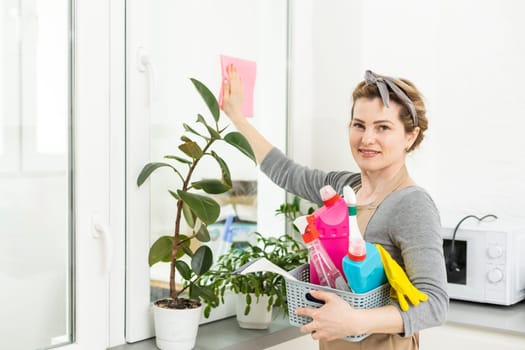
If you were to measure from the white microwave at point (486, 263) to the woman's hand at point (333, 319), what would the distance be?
718mm

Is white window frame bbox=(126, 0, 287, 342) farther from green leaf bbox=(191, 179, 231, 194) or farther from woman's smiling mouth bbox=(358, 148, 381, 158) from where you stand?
woman's smiling mouth bbox=(358, 148, 381, 158)

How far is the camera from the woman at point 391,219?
125 cm

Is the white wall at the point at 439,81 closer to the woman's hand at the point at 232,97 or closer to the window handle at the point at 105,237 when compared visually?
the woman's hand at the point at 232,97

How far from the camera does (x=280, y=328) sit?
1791mm

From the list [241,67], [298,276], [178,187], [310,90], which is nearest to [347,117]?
[310,90]

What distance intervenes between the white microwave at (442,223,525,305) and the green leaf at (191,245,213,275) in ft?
2.42

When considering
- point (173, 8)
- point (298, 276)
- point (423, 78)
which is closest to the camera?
point (298, 276)

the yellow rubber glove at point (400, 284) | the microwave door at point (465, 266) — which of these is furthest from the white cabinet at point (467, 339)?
the yellow rubber glove at point (400, 284)

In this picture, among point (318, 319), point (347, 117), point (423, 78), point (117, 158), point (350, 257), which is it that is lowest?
point (318, 319)

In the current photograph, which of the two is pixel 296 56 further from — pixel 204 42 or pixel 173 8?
pixel 173 8

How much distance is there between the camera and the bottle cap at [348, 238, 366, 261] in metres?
1.16

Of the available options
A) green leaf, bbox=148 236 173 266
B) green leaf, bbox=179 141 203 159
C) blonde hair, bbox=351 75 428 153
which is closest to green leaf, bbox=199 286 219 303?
green leaf, bbox=148 236 173 266

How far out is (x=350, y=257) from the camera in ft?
3.87

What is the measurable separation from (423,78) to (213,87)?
28.7 inches
